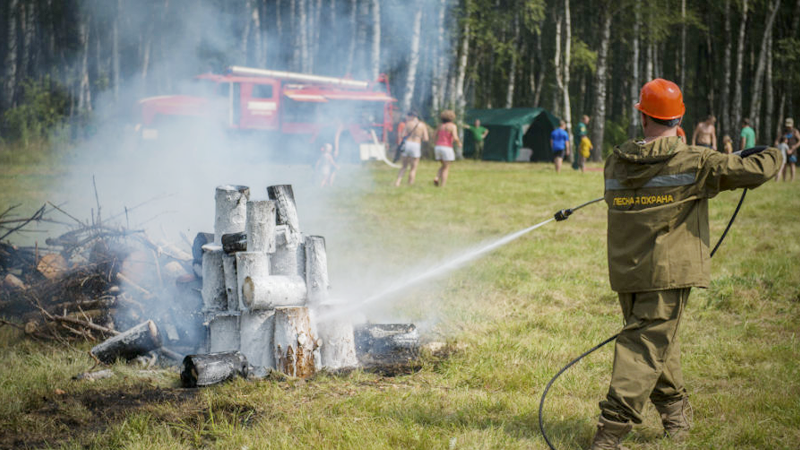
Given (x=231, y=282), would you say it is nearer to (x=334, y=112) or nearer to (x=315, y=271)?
(x=315, y=271)

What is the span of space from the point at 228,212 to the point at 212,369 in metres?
1.10

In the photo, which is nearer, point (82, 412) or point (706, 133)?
point (82, 412)

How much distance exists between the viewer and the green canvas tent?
2936 cm

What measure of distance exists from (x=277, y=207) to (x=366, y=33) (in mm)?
23897

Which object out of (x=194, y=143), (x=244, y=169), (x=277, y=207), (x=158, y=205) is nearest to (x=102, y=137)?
(x=194, y=143)

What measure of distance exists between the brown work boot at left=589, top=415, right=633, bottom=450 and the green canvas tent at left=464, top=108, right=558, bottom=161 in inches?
1039

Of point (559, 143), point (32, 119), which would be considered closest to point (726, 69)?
point (559, 143)

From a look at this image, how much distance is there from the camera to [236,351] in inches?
166

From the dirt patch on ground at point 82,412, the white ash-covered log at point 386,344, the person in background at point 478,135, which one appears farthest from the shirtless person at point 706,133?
the dirt patch on ground at point 82,412

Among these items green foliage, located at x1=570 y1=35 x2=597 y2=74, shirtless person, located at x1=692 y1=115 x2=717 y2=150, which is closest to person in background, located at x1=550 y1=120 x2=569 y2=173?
shirtless person, located at x1=692 y1=115 x2=717 y2=150

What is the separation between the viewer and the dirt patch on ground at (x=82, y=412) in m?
3.32

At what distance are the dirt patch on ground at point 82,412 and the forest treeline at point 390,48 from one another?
16628mm

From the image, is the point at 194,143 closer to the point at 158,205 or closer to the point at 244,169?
the point at 244,169

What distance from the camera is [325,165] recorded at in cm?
1446
